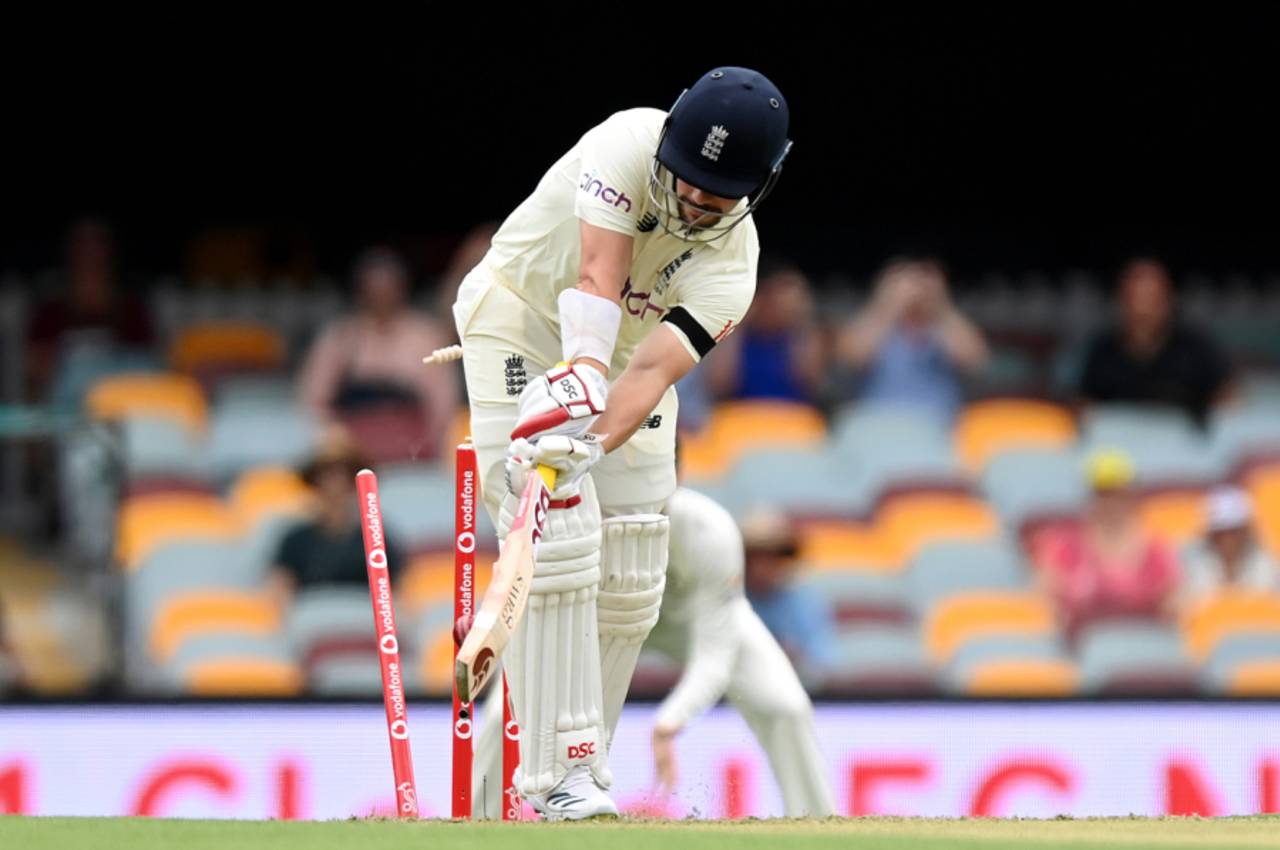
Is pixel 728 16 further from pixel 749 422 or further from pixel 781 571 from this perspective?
pixel 781 571

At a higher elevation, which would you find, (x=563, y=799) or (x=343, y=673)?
(x=343, y=673)

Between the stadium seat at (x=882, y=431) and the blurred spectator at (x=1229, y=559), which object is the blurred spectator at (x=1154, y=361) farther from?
the blurred spectator at (x=1229, y=559)

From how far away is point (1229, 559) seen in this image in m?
8.49

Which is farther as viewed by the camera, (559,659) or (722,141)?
(559,659)

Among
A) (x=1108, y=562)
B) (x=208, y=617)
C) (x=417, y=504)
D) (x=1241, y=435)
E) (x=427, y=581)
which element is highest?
(x=1241, y=435)

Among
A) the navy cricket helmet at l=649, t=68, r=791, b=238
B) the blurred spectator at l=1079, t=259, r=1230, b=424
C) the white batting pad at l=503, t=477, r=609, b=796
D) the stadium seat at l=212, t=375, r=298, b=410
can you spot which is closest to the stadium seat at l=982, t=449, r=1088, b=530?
the blurred spectator at l=1079, t=259, r=1230, b=424

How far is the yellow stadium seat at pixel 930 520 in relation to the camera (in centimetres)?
892

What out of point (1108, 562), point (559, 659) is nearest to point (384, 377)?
point (1108, 562)

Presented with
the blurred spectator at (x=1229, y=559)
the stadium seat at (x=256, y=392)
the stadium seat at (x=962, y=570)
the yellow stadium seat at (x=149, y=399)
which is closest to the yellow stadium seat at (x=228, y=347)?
the stadium seat at (x=256, y=392)

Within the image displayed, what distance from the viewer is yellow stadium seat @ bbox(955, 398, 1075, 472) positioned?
30.8 ft

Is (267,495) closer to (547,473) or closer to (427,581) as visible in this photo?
(427,581)

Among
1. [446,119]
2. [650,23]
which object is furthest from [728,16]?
[446,119]

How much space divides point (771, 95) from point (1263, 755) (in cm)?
392

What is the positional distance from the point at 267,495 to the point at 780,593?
2017mm
